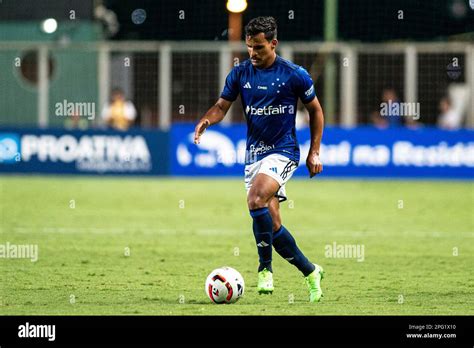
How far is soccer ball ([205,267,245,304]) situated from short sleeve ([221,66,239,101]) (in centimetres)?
162

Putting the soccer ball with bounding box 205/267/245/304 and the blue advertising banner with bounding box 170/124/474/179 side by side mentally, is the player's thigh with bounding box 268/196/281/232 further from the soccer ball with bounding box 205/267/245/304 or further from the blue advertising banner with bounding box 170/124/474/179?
the blue advertising banner with bounding box 170/124/474/179

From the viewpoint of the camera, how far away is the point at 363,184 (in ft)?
80.7

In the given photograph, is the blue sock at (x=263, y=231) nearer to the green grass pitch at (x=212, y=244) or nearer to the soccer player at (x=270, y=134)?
the soccer player at (x=270, y=134)

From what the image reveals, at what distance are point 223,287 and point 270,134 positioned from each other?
1.45m

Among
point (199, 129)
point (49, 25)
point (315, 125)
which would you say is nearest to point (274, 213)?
point (315, 125)

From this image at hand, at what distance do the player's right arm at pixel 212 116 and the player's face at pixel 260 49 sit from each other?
0.51m

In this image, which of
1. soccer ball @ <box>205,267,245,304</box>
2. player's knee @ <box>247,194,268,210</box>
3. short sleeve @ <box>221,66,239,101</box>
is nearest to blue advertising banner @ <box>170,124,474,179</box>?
short sleeve @ <box>221,66,239,101</box>

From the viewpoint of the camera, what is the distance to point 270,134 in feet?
33.3

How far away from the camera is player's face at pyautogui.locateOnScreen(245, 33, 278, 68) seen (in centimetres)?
981

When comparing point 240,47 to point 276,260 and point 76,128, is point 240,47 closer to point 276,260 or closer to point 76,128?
point 76,128

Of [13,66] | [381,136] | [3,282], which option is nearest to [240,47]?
[381,136]

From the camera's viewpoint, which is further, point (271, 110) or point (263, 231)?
point (271, 110)

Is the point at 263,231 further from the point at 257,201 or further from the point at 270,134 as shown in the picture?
the point at 270,134

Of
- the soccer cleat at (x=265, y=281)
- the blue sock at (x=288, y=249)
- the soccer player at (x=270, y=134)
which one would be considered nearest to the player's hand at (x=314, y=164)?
the soccer player at (x=270, y=134)
